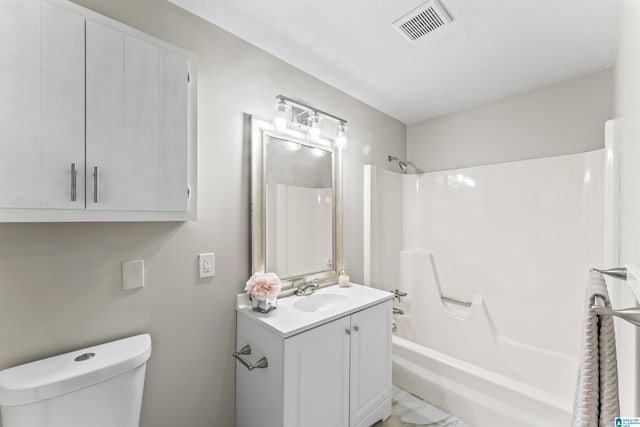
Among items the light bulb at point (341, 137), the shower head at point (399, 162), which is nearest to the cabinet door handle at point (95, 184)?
the light bulb at point (341, 137)

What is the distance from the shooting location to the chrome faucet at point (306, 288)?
1792 mm

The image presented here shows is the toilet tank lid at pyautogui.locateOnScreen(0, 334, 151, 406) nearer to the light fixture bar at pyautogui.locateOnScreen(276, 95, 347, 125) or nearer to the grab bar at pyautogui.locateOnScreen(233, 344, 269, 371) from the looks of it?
the grab bar at pyautogui.locateOnScreen(233, 344, 269, 371)

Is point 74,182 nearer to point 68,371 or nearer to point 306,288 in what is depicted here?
point 68,371

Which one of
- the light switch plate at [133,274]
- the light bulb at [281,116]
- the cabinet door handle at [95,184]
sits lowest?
the light switch plate at [133,274]

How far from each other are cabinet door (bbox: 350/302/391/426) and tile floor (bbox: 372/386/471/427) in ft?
0.61

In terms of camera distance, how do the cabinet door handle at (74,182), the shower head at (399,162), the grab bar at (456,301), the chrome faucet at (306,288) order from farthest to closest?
the shower head at (399,162) < the grab bar at (456,301) < the chrome faucet at (306,288) < the cabinet door handle at (74,182)

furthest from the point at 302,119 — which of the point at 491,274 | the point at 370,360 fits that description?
the point at 491,274

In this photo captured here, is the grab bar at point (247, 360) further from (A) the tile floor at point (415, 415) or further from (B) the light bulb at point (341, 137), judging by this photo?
(B) the light bulb at point (341, 137)

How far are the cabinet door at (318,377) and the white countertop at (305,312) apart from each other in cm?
4

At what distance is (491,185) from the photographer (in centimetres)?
231

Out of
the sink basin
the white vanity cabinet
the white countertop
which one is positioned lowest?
the white vanity cabinet

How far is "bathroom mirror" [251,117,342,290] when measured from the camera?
162 cm

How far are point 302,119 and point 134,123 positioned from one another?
3.46ft

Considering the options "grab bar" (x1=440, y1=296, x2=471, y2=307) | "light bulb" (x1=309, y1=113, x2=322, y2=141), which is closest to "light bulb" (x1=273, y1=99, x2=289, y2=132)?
"light bulb" (x1=309, y1=113, x2=322, y2=141)
